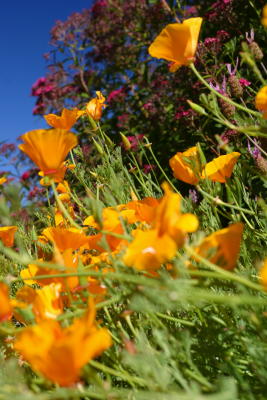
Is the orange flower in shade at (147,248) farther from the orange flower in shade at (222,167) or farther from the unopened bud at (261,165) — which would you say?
the unopened bud at (261,165)

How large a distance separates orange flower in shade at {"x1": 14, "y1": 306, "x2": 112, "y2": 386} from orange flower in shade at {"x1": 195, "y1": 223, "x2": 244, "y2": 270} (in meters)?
0.21

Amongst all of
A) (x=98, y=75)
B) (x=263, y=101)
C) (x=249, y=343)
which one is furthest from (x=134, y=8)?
(x=249, y=343)

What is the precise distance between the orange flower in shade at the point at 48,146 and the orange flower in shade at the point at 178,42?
1.18ft

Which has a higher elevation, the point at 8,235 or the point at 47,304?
the point at 8,235

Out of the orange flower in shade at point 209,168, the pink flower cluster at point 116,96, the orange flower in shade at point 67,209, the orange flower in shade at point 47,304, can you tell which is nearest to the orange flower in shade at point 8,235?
the orange flower in shade at point 67,209

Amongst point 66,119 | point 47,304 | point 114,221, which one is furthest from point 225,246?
point 66,119

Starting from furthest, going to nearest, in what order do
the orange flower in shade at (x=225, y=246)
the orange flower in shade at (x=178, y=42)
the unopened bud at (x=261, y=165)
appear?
the unopened bud at (x=261, y=165) → the orange flower in shade at (x=178, y=42) → the orange flower in shade at (x=225, y=246)

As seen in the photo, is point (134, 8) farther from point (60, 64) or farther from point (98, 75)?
point (60, 64)

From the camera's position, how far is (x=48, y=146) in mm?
864

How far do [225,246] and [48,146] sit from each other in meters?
0.41

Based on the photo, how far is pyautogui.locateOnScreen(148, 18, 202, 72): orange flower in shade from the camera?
102 centimetres

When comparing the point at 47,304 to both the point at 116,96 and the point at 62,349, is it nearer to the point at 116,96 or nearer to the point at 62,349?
the point at 62,349

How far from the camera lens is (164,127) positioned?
3.32 metres

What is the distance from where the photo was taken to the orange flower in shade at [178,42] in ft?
3.35
